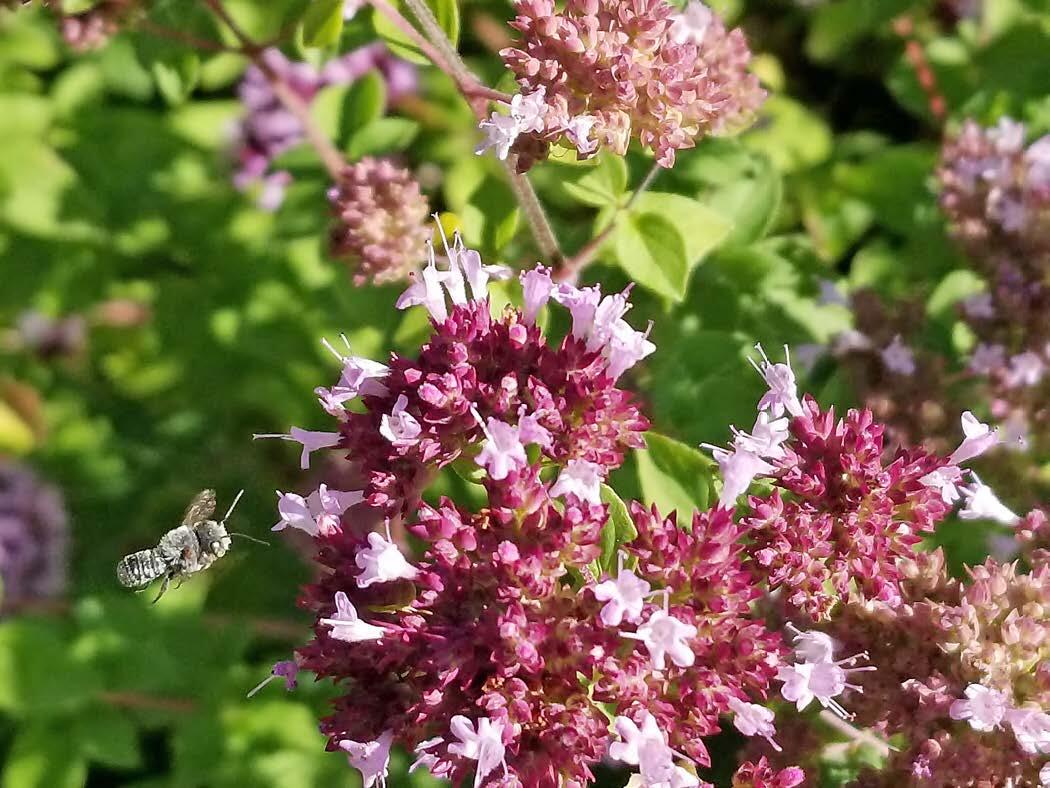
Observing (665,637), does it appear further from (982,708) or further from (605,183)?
(605,183)

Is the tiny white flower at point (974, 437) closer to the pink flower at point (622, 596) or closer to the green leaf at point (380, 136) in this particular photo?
the pink flower at point (622, 596)

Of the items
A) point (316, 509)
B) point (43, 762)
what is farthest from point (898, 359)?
point (43, 762)

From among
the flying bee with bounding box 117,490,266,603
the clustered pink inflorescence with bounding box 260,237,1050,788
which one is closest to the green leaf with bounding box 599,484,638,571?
the clustered pink inflorescence with bounding box 260,237,1050,788

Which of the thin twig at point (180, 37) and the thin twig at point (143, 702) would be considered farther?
the thin twig at point (143, 702)

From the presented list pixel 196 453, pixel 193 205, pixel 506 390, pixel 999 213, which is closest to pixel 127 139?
pixel 193 205

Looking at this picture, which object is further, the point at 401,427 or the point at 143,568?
the point at 143,568

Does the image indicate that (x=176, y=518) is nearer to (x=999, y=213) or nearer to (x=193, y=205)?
(x=193, y=205)

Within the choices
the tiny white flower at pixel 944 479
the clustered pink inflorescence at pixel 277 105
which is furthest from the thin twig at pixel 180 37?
the tiny white flower at pixel 944 479
